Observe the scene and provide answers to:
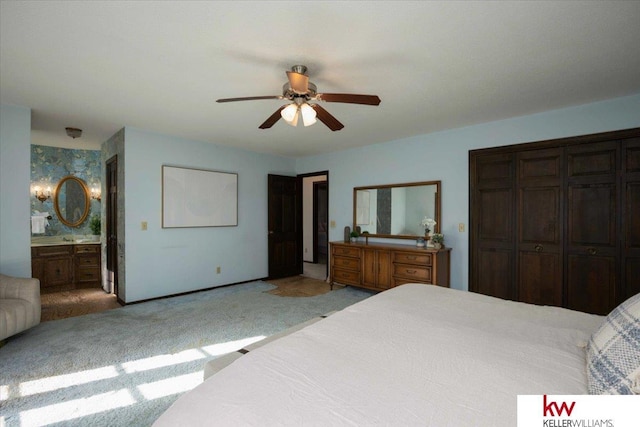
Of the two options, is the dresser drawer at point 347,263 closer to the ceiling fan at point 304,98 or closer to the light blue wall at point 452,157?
the light blue wall at point 452,157

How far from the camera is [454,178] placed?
4.10 meters

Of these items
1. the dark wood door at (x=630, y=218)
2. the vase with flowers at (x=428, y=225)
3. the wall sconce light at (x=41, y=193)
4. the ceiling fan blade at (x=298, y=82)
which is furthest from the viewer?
the wall sconce light at (x=41, y=193)

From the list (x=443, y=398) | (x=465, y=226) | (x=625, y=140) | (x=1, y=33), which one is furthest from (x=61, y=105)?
(x=625, y=140)

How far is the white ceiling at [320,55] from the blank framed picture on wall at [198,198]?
1212 mm

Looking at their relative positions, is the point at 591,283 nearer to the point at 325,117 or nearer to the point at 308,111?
the point at 325,117

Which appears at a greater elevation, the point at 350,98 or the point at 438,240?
the point at 350,98

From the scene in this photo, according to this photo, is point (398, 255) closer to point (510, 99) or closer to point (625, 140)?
point (510, 99)

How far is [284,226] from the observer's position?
5934mm

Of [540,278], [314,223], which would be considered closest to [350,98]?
[540,278]

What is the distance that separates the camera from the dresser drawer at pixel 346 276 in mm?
4648

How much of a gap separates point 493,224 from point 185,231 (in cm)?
445

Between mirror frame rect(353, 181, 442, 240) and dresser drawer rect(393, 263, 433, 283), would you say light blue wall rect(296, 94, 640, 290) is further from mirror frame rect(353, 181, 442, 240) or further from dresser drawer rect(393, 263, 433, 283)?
dresser drawer rect(393, 263, 433, 283)

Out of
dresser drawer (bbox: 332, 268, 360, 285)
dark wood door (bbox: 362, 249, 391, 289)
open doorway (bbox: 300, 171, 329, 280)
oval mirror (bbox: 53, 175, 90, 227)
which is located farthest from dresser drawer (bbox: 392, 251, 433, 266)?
oval mirror (bbox: 53, 175, 90, 227)

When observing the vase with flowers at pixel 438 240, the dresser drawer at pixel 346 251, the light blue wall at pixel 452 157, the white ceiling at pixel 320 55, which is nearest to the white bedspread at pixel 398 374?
the white ceiling at pixel 320 55
